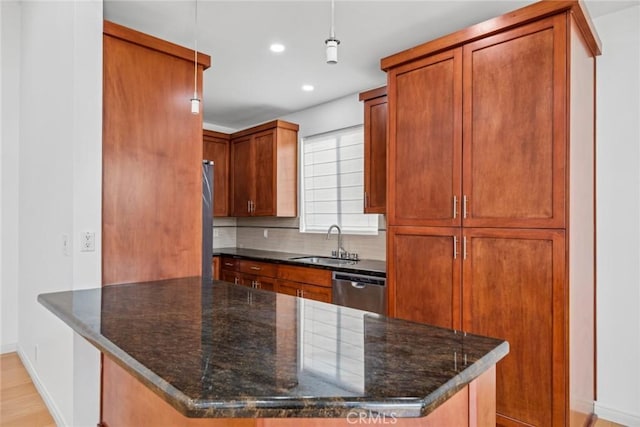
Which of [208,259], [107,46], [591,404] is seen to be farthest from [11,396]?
[591,404]

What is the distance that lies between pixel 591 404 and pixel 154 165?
10.4ft

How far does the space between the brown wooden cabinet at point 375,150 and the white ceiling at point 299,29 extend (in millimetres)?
290

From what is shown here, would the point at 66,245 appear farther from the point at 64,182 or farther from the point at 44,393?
the point at 44,393

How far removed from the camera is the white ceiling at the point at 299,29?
2.46 metres

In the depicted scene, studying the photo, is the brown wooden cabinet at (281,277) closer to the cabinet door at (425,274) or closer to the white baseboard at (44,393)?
the cabinet door at (425,274)

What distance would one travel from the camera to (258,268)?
4328 mm

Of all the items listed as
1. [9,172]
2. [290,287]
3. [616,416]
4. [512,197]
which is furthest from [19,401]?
[616,416]

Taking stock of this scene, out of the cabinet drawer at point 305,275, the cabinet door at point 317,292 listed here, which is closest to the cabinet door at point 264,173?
the cabinet drawer at point 305,275

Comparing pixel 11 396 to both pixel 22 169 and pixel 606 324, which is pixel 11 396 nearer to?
pixel 22 169

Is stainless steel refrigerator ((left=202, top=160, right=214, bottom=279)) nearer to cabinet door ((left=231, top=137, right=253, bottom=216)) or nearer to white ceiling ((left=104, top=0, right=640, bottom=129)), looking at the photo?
white ceiling ((left=104, top=0, right=640, bottom=129))

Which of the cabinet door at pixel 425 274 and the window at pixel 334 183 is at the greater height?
the window at pixel 334 183

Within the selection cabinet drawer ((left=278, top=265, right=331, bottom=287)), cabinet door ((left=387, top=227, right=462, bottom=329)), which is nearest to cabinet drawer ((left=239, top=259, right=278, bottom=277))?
cabinet drawer ((left=278, top=265, right=331, bottom=287))

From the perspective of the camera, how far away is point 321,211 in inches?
181

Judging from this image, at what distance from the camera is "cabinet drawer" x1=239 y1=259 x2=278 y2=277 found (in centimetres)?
416
